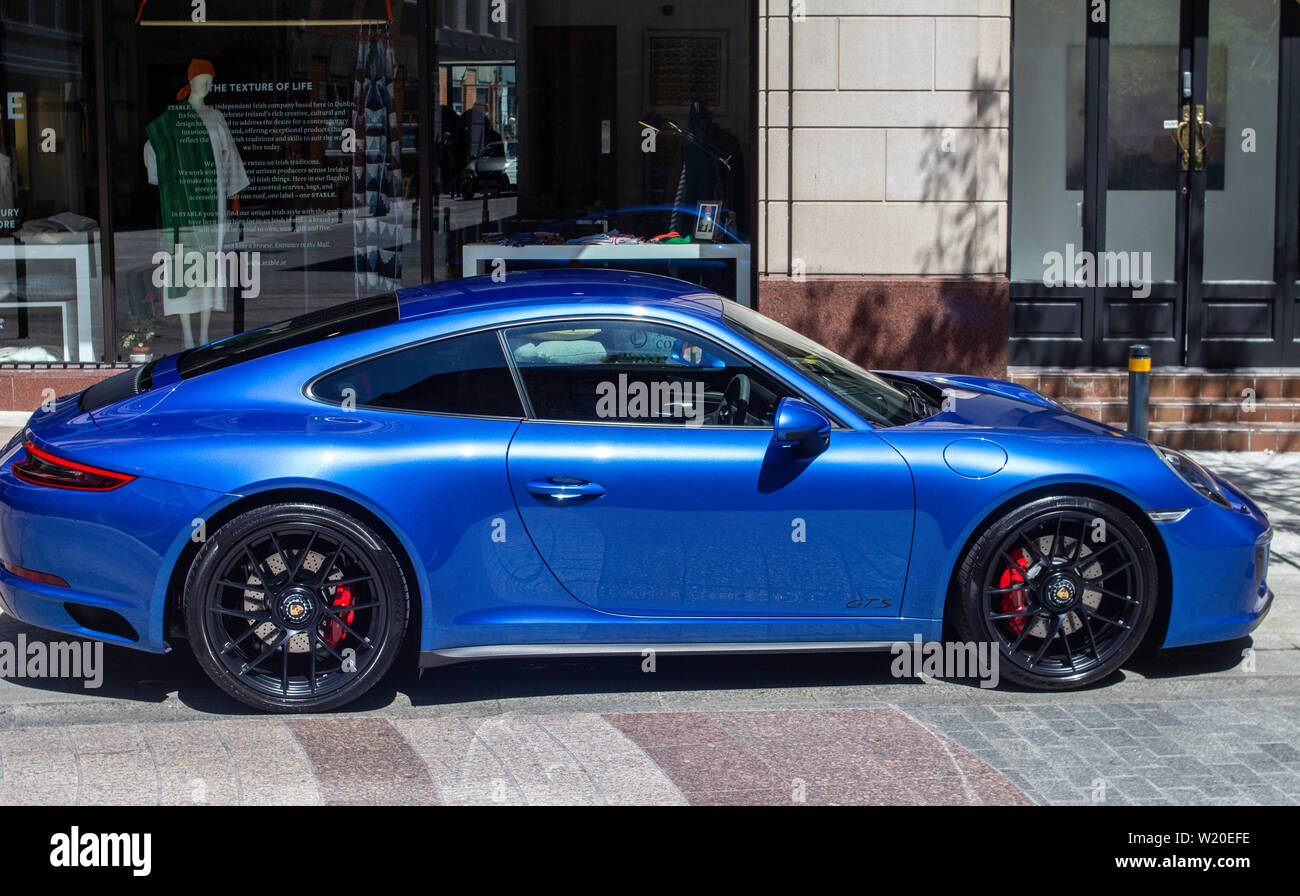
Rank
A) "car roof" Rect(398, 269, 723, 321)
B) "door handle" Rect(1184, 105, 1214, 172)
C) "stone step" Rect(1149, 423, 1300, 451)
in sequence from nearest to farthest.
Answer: "car roof" Rect(398, 269, 723, 321) < "stone step" Rect(1149, 423, 1300, 451) < "door handle" Rect(1184, 105, 1214, 172)

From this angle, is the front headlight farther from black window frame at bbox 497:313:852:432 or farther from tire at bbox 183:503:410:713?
tire at bbox 183:503:410:713

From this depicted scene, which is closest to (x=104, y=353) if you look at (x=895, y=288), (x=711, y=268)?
(x=711, y=268)

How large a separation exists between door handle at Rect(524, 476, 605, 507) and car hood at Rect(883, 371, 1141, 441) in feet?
4.10

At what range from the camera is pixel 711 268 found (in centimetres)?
1064

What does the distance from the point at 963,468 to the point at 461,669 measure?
2095 mm

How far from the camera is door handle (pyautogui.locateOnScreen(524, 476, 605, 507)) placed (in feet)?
16.1

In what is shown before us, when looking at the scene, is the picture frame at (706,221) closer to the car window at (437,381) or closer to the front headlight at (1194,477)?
the front headlight at (1194,477)

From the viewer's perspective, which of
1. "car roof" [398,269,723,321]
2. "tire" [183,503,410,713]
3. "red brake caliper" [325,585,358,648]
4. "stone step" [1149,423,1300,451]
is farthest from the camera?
"stone step" [1149,423,1300,451]

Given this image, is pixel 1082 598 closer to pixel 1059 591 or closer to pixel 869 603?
pixel 1059 591

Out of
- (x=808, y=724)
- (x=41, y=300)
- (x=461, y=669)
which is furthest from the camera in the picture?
(x=41, y=300)

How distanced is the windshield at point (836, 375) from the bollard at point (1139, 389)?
194 centimetres

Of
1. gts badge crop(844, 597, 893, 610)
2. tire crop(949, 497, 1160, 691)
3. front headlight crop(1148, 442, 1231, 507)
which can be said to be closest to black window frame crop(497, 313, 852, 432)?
gts badge crop(844, 597, 893, 610)

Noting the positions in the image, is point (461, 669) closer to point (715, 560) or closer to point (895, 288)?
point (715, 560)

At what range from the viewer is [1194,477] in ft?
17.7
